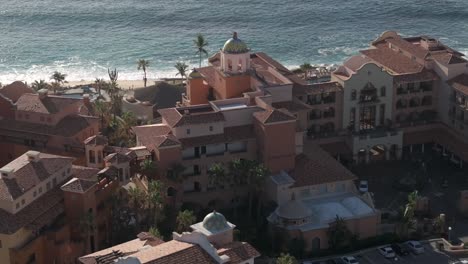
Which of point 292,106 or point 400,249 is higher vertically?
point 292,106

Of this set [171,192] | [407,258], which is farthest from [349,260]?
[171,192]

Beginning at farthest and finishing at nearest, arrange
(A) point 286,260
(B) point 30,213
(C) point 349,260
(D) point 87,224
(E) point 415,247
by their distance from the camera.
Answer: (E) point 415,247 → (C) point 349,260 → (D) point 87,224 → (B) point 30,213 → (A) point 286,260

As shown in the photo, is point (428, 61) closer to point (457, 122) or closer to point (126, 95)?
point (457, 122)

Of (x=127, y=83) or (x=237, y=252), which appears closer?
(x=237, y=252)

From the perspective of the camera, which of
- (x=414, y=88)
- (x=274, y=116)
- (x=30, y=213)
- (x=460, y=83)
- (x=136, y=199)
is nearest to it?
(x=30, y=213)

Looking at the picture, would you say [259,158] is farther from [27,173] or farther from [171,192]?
[27,173]

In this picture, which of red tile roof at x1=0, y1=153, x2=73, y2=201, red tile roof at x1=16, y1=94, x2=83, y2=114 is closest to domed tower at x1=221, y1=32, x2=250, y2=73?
red tile roof at x1=16, y1=94, x2=83, y2=114
